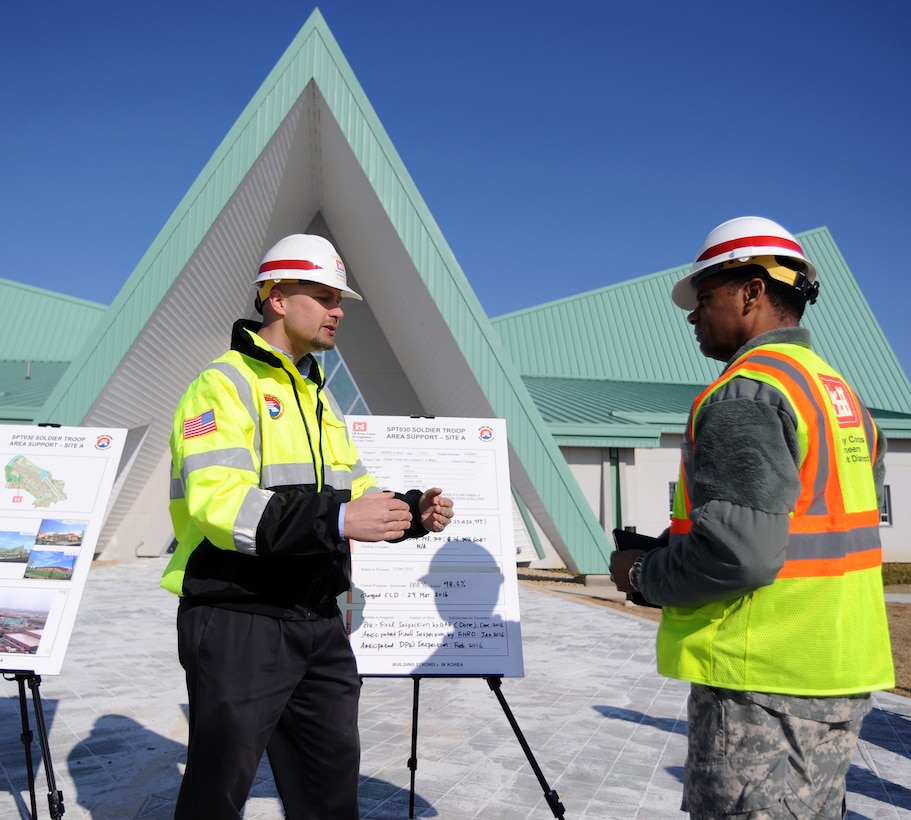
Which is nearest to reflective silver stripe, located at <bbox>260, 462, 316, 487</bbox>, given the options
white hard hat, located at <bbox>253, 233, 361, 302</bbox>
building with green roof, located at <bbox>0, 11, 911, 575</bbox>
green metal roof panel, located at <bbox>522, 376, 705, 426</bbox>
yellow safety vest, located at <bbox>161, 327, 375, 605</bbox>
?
yellow safety vest, located at <bbox>161, 327, 375, 605</bbox>

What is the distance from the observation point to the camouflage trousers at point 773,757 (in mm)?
1901

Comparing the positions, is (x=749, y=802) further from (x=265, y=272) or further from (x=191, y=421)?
(x=265, y=272)

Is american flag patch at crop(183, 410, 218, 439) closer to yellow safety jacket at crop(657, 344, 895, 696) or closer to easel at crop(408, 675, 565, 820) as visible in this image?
yellow safety jacket at crop(657, 344, 895, 696)

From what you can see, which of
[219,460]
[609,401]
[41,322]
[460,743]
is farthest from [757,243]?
[41,322]

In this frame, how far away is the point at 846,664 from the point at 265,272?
220cm

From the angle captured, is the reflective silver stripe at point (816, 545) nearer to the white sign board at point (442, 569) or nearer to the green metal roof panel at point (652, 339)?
the white sign board at point (442, 569)

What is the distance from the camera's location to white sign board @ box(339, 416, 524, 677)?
381 centimetres

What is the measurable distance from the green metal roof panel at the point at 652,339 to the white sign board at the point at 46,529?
20.5 m

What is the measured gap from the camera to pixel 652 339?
25.6m

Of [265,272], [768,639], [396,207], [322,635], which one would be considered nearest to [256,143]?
[396,207]

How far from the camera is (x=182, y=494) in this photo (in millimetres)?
2590

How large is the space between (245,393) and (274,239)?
12.6 metres

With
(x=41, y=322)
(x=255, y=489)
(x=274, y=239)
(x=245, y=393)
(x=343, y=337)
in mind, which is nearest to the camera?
(x=255, y=489)

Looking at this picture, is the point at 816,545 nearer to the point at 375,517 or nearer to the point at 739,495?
the point at 739,495
